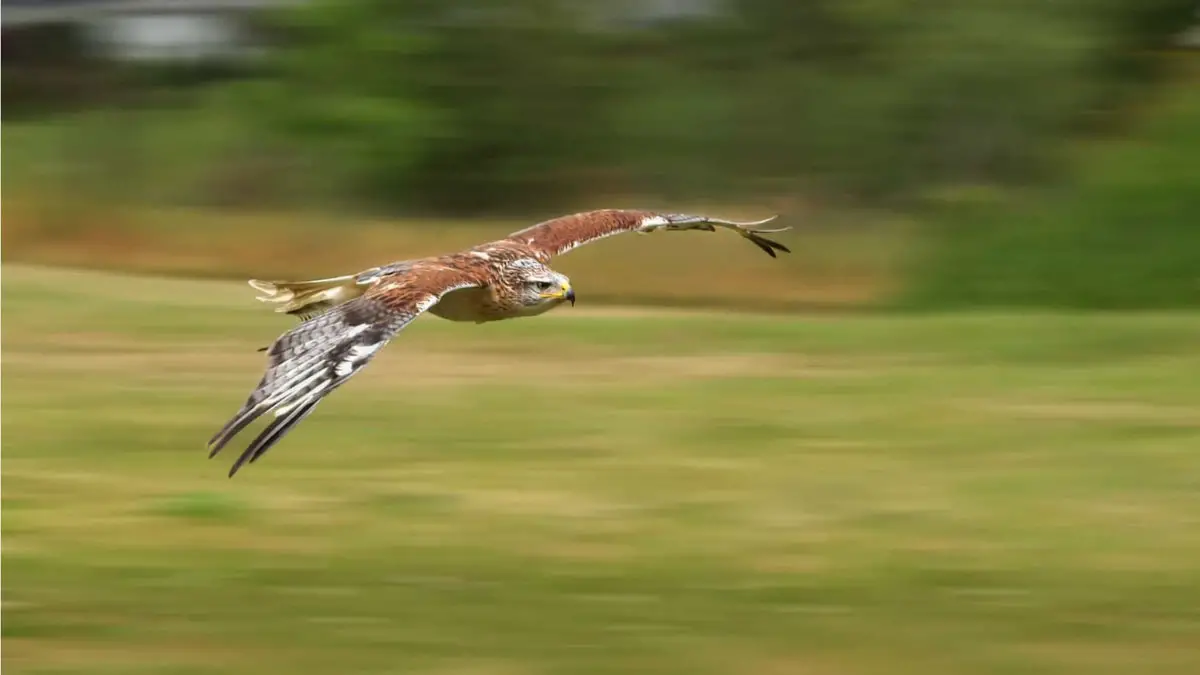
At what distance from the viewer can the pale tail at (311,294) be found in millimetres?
7312

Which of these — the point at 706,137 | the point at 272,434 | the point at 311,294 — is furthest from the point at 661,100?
the point at 272,434

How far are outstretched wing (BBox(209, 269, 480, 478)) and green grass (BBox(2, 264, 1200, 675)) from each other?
→ 0.85 metres

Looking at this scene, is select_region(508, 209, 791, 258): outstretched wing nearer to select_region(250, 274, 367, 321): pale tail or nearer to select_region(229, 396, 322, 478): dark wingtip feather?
select_region(250, 274, 367, 321): pale tail

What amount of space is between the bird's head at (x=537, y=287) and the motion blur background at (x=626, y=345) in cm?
87

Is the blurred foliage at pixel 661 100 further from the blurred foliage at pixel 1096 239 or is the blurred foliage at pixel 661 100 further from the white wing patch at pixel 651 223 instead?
the white wing patch at pixel 651 223

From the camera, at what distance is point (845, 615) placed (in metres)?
6.33

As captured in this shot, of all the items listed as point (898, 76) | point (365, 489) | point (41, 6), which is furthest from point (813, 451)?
point (41, 6)

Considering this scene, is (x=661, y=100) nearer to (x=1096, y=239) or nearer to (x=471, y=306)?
(x=1096, y=239)

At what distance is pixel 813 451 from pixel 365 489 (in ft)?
7.49

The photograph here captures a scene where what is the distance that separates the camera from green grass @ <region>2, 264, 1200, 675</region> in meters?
6.05

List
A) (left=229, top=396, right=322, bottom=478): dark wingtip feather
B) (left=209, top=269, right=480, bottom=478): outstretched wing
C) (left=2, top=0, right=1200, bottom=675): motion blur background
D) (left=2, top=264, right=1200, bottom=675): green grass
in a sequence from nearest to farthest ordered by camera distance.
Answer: (left=229, top=396, right=322, bottom=478): dark wingtip feather < (left=209, top=269, right=480, bottom=478): outstretched wing < (left=2, top=264, right=1200, bottom=675): green grass < (left=2, top=0, right=1200, bottom=675): motion blur background

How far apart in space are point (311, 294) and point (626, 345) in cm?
508

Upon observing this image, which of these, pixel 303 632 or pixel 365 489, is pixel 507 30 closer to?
pixel 365 489

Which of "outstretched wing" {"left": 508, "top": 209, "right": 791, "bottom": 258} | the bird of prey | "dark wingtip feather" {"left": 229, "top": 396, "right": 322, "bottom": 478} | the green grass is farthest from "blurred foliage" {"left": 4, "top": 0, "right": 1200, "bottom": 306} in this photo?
"dark wingtip feather" {"left": 229, "top": 396, "right": 322, "bottom": 478}
